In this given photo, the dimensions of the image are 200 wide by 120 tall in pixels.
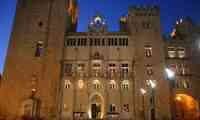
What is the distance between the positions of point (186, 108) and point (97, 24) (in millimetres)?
25199

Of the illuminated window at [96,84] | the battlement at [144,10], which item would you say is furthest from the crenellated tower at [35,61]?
the battlement at [144,10]

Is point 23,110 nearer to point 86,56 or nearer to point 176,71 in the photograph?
point 86,56

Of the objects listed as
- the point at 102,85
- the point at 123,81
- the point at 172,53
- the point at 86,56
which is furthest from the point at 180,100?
the point at 86,56

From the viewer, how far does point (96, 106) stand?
40.8 meters

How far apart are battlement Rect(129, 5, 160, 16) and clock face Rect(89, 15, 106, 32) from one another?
6.48 meters

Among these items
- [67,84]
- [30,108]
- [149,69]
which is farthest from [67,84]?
[149,69]

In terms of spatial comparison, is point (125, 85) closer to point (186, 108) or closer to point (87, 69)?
point (87, 69)

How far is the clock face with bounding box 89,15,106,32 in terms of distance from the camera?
45.7 meters

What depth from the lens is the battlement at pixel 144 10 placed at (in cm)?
4719

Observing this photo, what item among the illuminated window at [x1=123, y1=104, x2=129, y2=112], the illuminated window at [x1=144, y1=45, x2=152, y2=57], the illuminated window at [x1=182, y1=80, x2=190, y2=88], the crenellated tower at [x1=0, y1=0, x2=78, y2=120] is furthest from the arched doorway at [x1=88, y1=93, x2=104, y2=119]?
the illuminated window at [x1=182, y1=80, x2=190, y2=88]

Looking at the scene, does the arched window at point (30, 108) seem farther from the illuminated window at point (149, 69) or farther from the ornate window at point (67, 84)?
the illuminated window at point (149, 69)

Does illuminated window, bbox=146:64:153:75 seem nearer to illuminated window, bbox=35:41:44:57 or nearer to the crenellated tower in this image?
the crenellated tower

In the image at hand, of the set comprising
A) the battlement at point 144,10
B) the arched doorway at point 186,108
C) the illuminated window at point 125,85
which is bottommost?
the arched doorway at point 186,108

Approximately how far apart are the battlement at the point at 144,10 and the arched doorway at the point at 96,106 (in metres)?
19.6
